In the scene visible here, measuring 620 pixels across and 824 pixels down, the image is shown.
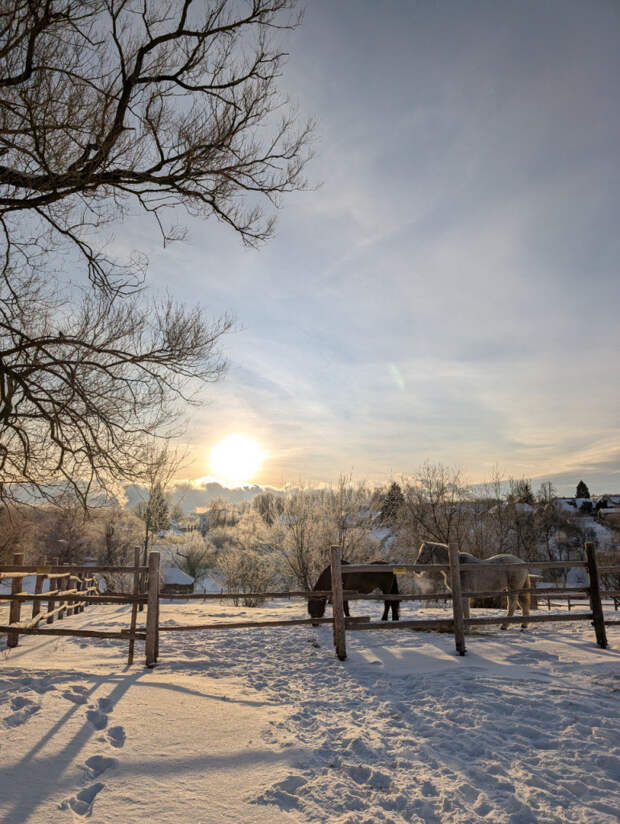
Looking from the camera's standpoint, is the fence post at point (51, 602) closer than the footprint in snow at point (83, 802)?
No

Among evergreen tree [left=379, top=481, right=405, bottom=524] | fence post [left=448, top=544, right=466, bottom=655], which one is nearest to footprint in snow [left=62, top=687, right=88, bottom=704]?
fence post [left=448, top=544, right=466, bottom=655]

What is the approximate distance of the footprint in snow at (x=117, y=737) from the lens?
3.37 m

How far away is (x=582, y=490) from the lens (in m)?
95.6

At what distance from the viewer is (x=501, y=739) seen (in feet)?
11.6

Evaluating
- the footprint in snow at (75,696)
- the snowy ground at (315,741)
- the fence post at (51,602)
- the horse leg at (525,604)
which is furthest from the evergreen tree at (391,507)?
the footprint in snow at (75,696)

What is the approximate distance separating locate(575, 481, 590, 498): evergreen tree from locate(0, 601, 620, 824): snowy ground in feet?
333

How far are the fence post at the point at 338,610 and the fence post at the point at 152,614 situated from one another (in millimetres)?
2362

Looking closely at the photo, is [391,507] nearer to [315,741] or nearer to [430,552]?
[430,552]

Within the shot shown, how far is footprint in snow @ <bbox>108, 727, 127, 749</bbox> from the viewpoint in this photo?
337 centimetres

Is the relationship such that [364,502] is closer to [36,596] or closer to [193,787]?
[36,596]

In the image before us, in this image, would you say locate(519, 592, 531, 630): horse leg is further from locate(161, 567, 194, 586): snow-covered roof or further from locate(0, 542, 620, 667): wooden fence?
Answer: locate(161, 567, 194, 586): snow-covered roof

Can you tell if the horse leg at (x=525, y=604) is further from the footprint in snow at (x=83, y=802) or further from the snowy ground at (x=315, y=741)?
the footprint in snow at (x=83, y=802)

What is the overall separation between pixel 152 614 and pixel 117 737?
2.92 m

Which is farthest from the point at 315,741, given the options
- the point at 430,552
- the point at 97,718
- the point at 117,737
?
the point at 430,552
